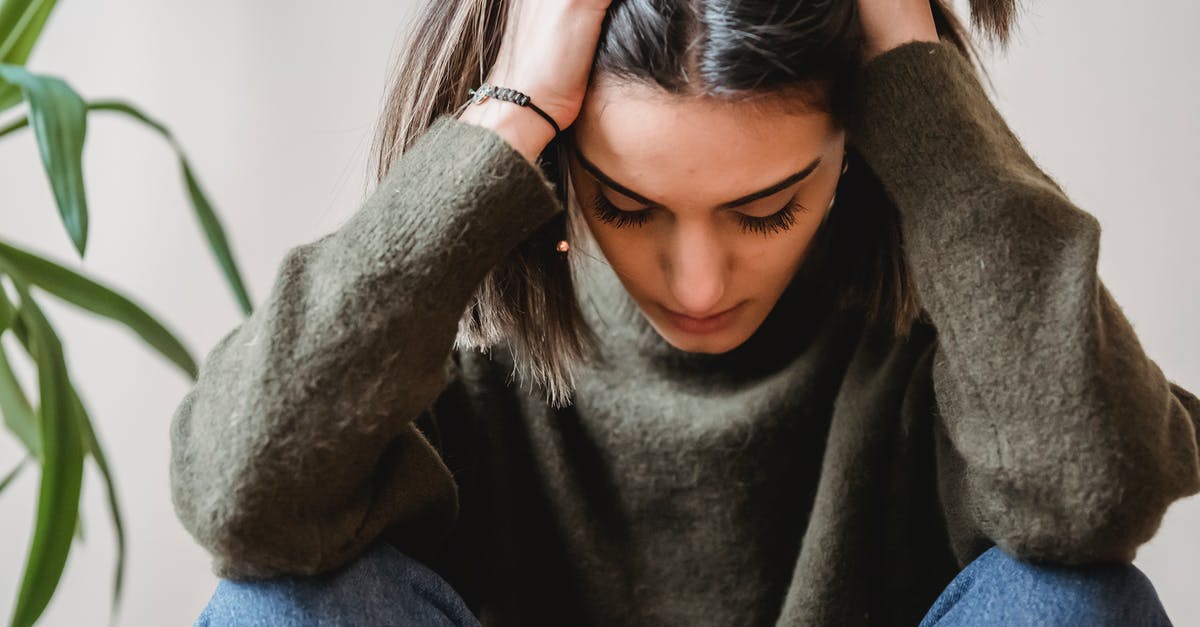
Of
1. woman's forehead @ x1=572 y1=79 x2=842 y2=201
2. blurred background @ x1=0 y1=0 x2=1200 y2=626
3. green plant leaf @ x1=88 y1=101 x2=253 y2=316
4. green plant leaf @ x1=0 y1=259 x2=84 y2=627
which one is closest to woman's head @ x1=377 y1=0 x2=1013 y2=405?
woman's forehead @ x1=572 y1=79 x2=842 y2=201

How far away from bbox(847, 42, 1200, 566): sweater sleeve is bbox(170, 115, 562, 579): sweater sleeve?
0.26 meters

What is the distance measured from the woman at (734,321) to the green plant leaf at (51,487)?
0.12 m

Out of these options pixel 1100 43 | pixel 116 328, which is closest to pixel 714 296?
pixel 1100 43

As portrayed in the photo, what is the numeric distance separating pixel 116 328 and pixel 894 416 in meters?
1.00

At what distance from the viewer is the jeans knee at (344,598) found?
0.73 metres

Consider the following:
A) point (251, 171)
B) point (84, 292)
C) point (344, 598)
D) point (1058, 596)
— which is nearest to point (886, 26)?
point (1058, 596)

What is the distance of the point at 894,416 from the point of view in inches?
36.3

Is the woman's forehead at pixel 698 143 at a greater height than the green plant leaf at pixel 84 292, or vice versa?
the woman's forehead at pixel 698 143

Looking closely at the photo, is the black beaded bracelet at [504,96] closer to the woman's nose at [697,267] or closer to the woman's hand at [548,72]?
the woman's hand at [548,72]

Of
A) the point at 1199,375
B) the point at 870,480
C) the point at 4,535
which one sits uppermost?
the point at 870,480

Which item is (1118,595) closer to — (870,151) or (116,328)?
(870,151)

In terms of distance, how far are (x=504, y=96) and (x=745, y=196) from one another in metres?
0.18

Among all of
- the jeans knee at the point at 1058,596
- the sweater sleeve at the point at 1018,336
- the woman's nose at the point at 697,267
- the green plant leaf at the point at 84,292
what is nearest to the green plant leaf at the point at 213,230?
the green plant leaf at the point at 84,292

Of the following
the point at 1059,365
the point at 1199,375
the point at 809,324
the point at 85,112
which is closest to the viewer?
the point at 1059,365
